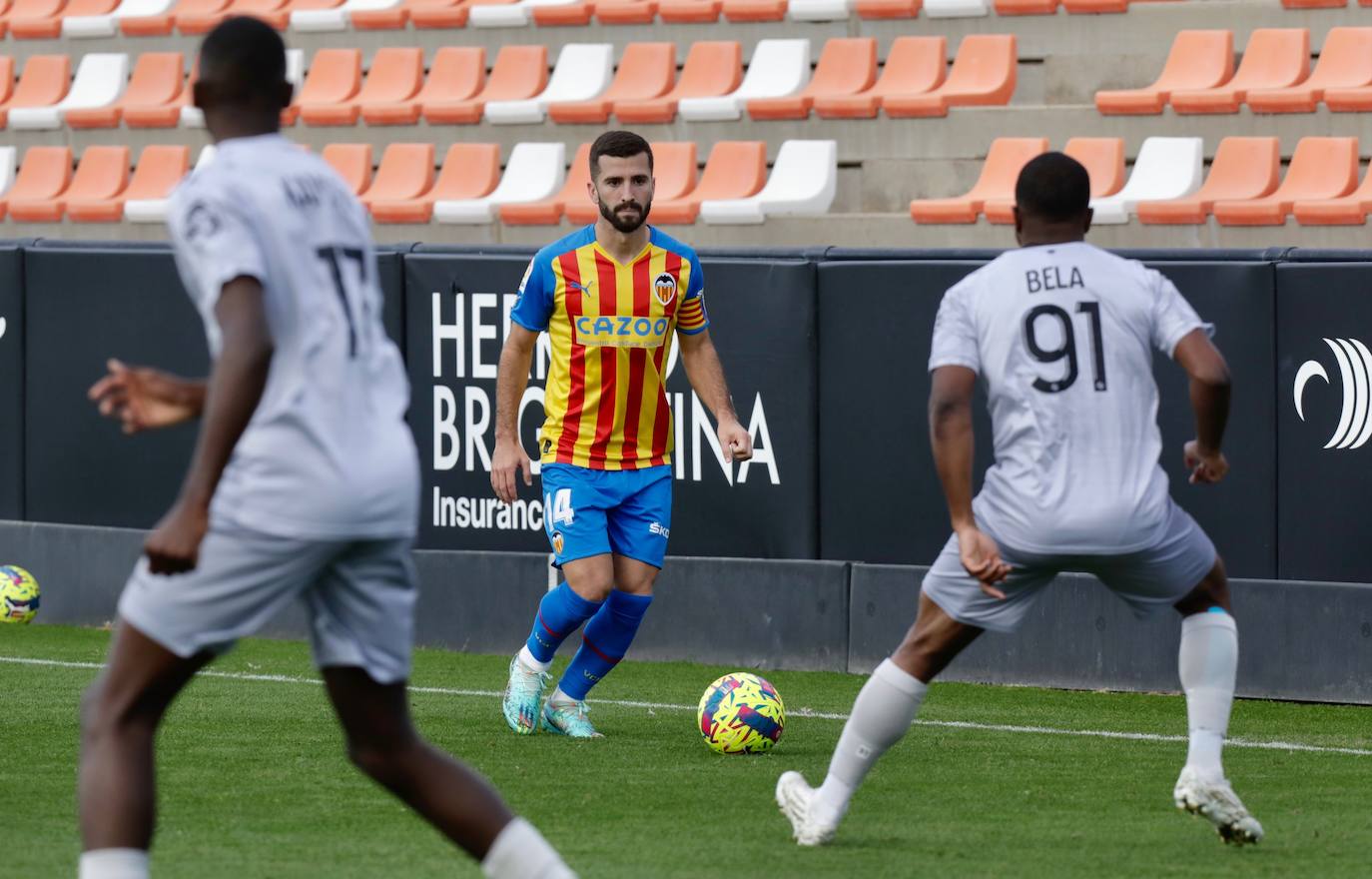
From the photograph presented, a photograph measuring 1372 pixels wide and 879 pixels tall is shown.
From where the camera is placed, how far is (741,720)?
8.96 meters

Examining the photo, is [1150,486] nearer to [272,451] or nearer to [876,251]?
[272,451]

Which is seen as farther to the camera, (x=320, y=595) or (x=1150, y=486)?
(x=1150, y=486)

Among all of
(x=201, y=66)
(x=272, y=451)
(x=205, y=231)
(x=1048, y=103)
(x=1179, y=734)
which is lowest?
(x=1179, y=734)

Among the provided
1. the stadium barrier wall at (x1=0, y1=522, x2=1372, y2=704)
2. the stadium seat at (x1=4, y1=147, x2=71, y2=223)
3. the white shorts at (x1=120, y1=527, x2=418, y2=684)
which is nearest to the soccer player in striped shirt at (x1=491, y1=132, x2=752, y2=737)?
the stadium barrier wall at (x1=0, y1=522, x2=1372, y2=704)

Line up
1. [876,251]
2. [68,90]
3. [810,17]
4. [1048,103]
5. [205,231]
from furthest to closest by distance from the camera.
Answer: [68,90]
[810,17]
[1048,103]
[876,251]
[205,231]

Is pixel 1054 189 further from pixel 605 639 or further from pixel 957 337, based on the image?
pixel 605 639

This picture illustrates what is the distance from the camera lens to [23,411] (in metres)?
14.1

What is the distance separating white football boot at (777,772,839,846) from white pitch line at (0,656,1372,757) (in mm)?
2704

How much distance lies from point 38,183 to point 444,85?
3.99 meters

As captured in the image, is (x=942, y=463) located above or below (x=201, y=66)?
below

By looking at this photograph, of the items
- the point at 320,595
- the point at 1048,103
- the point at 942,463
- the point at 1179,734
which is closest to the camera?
the point at 320,595

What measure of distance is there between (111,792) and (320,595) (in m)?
0.58

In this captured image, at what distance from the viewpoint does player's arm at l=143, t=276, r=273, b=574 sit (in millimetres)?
4609

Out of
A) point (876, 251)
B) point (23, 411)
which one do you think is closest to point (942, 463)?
point (876, 251)
